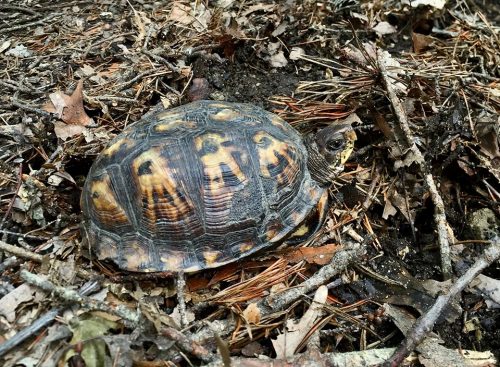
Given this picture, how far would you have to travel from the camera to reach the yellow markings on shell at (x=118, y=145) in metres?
2.32

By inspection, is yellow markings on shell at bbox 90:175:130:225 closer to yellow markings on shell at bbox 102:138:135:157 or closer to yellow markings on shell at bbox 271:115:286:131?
yellow markings on shell at bbox 102:138:135:157

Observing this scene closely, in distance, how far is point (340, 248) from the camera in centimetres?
246

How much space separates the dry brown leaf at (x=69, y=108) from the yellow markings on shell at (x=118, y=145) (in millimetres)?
603

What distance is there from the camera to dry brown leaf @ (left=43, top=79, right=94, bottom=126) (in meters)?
2.81

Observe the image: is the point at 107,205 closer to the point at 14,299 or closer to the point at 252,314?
the point at 14,299

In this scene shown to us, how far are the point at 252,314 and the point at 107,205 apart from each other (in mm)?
921

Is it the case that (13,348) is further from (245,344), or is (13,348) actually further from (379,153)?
(379,153)

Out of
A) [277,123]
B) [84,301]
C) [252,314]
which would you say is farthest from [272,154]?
[84,301]

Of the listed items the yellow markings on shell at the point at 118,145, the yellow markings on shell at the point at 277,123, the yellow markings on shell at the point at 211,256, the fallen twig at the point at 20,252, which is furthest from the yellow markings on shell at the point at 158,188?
the yellow markings on shell at the point at 277,123

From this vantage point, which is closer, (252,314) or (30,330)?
(30,330)

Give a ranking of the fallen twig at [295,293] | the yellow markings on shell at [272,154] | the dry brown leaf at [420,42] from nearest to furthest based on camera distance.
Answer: the fallen twig at [295,293] < the yellow markings on shell at [272,154] < the dry brown leaf at [420,42]

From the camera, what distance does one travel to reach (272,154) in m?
2.40

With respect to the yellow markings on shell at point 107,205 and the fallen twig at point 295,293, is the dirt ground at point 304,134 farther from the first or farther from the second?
the yellow markings on shell at point 107,205

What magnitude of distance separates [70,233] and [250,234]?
1004 millimetres
